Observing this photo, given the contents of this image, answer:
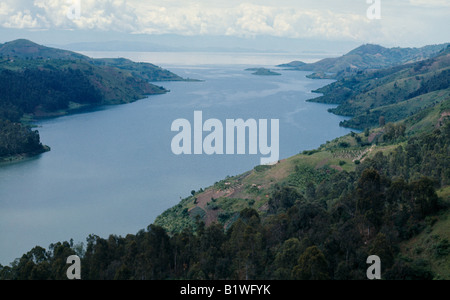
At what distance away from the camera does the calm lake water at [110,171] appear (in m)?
54.7

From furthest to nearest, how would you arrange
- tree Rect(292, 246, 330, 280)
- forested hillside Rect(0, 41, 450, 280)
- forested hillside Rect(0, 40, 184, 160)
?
forested hillside Rect(0, 40, 184, 160) → forested hillside Rect(0, 41, 450, 280) → tree Rect(292, 246, 330, 280)

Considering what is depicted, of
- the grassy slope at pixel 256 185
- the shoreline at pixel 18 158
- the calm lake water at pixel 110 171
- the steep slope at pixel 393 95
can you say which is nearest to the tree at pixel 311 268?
the grassy slope at pixel 256 185

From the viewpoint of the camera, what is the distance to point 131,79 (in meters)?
195

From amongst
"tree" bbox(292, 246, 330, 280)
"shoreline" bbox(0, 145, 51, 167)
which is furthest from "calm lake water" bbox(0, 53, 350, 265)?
"tree" bbox(292, 246, 330, 280)

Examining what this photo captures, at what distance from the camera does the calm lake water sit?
179ft

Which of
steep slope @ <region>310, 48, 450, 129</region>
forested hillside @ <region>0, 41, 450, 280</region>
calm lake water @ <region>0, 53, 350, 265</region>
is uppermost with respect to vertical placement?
steep slope @ <region>310, 48, 450, 129</region>

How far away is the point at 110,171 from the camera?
76938mm

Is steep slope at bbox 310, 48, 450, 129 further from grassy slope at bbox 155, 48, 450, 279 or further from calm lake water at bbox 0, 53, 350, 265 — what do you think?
grassy slope at bbox 155, 48, 450, 279

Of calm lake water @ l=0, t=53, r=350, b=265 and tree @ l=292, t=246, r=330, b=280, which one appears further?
calm lake water @ l=0, t=53, r=350, b=265

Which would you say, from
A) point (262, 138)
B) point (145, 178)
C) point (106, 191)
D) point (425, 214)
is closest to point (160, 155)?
point (145, 178)

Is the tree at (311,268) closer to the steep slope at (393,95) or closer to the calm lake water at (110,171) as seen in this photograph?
the calm lake water at (110,171)

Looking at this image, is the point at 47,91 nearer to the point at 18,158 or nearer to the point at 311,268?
the point at 18,158
